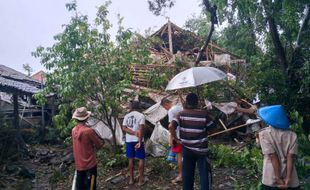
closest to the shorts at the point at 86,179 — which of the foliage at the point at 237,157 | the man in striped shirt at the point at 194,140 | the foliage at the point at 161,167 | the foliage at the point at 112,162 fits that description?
the man in striped shirt at the point at 194,140

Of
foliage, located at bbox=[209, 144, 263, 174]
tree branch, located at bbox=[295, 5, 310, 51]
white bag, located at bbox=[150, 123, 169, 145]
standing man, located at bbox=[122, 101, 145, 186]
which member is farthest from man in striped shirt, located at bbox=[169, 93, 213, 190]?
tree branch, located at bbox=[295, 5, 310, 51]

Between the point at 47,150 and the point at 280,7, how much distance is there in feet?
31.9

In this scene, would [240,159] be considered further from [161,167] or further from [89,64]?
[89,64]

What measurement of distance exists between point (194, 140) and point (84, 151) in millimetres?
1753

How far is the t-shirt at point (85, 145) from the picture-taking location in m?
5.58

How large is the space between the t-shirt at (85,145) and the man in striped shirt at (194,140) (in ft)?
4.57

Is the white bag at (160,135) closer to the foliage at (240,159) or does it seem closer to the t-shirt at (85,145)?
the foliage at (240,159)

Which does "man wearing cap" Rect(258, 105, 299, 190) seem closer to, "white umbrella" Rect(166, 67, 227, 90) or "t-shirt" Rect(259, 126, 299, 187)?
"t-shirt" Rect(259, 126, 299, 187)

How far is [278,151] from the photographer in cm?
376

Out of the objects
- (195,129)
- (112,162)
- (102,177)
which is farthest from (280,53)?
(195,129)

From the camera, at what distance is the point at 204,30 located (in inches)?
966

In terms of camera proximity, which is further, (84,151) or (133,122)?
(133,122)

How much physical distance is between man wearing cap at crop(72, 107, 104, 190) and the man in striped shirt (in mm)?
1389

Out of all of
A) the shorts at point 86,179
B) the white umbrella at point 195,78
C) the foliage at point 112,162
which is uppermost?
the white umbrella at point 195,78
